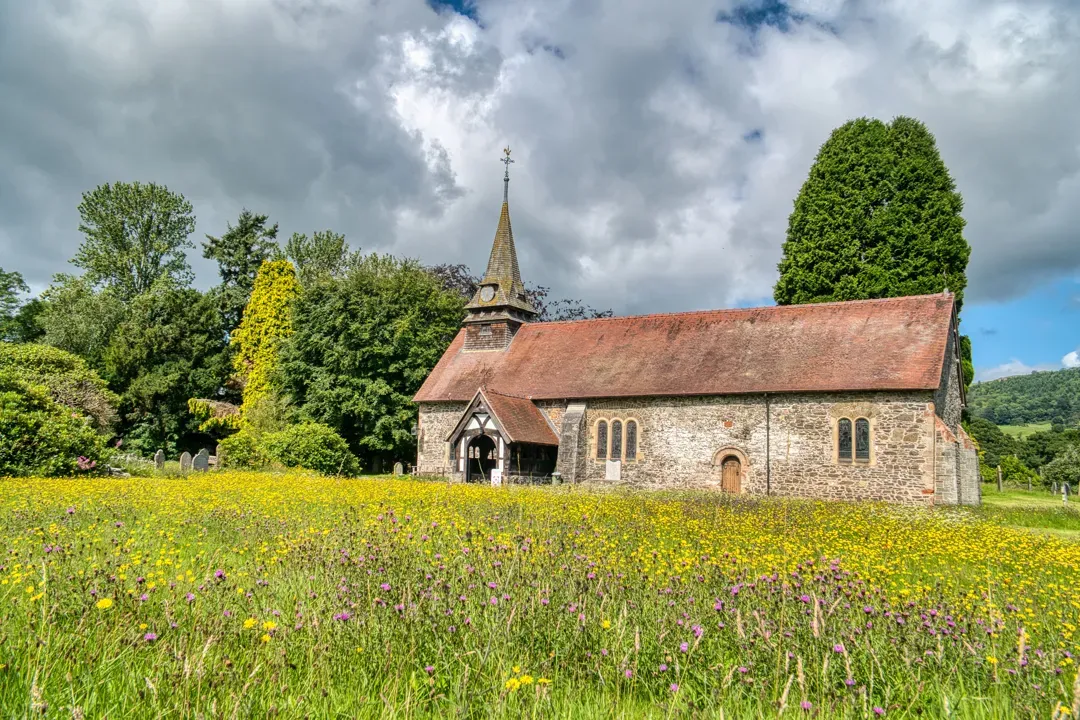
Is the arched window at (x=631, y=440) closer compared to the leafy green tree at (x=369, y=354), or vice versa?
the arched window at (x=631, y=440)

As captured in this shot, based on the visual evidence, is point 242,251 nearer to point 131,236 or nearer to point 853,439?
point 131,236

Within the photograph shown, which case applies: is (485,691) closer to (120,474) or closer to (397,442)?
(120,474)

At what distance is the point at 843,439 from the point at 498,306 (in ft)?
55.4

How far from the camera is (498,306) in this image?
36250 millimetres

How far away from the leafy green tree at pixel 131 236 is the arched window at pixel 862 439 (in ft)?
140

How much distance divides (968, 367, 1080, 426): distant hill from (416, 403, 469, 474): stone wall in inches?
3751

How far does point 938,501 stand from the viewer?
78.5 feet

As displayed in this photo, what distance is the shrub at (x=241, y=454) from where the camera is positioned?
104ft

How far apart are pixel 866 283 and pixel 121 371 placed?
129 feet

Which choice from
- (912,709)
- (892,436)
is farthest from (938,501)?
(912,709)

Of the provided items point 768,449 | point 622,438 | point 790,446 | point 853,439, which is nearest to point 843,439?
point 853,439

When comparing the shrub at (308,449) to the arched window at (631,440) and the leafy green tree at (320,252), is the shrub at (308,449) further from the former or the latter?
the leafy green tree at (320,252)

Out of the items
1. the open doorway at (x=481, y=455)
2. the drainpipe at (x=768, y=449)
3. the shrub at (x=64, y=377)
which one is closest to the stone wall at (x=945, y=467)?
the drainpipe at (x=768, y=449)

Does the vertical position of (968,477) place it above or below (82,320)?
below
